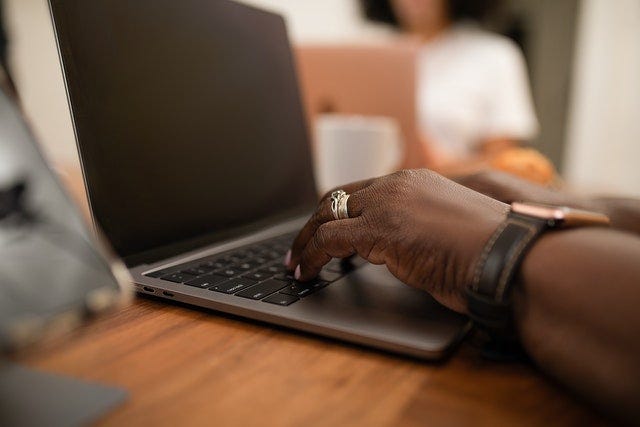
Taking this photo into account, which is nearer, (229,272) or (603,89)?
(229,272)

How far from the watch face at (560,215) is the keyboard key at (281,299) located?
0.19m

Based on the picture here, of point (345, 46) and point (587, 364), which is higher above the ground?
point (345, 46)

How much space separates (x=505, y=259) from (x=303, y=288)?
0.18 meters

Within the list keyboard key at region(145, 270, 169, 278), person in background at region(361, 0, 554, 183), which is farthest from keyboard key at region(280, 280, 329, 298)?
person in background at region(361, 0, 554, 183)

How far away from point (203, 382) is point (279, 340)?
76 mm

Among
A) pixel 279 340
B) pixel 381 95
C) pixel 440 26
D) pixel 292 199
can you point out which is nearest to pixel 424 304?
pixel 279 340

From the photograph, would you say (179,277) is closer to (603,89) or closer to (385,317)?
(385,317)

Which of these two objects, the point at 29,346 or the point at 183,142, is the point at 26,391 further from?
the point at 183,142

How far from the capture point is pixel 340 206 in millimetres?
477

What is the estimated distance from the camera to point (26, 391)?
30cm

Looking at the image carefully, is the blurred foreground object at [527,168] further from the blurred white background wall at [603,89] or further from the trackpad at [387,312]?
the blurred white background wall at [603,89]

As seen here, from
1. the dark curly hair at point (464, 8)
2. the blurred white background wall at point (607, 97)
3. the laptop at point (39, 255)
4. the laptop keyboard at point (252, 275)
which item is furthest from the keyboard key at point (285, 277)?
the blurred white background wall at point (607, 97)

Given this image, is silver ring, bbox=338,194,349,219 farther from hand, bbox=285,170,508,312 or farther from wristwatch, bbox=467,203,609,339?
wristwatch, bbox=467,203,609,339

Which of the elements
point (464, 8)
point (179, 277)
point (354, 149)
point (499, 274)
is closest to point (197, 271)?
point (179, 277)
